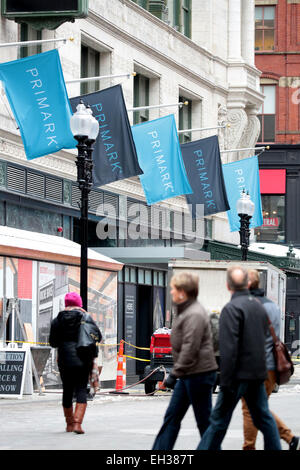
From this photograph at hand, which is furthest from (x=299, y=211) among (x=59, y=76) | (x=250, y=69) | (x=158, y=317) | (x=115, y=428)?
(x=115, y=428)

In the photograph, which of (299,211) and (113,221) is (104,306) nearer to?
(113,221)

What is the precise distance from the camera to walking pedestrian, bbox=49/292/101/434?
14.1m

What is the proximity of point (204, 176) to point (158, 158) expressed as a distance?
152 inches

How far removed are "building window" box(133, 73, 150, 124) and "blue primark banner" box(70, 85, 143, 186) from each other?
8.72 m

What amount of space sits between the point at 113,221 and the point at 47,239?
5952mm

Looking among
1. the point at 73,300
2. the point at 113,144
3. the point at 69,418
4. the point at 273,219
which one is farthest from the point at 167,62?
the point at 273,219

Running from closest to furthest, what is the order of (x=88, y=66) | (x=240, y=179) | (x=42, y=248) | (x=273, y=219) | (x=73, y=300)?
(x=73, y=300)
(x=42, y=248)
(x=88, y=66)
(x=240, y=179)
(x=273, y=219)

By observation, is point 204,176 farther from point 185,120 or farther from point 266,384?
point 266,384

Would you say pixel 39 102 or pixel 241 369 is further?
pixel 39 102

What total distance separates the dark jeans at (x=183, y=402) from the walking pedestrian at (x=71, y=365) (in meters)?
3.76

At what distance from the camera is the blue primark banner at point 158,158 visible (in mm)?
27969

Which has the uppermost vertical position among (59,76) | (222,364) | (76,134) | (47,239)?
(59,76)

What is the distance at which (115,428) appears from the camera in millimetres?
14844

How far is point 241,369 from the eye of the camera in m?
10.1
